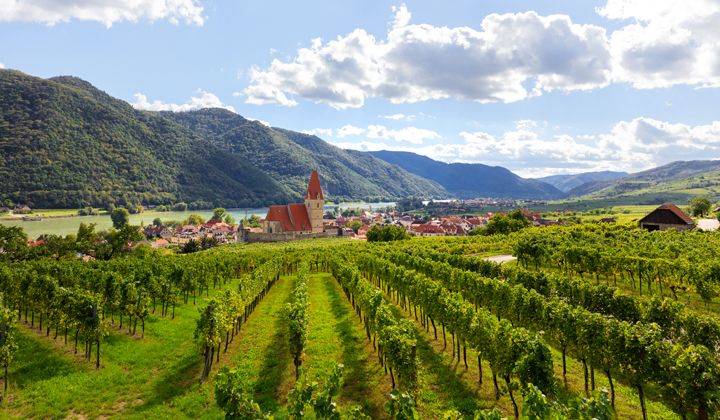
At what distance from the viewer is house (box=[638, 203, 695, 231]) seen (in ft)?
271

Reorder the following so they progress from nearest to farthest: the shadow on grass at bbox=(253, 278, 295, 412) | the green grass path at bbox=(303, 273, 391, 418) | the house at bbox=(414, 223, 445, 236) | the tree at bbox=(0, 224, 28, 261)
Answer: the shadow on grass at bbox=(253, 278, 295, 412), the green grass path at bbox=(303, 273, 391, 418), the tree at bbox=(0, 224, 28, 261), the house at bbox=(414, 223, 445, 236)

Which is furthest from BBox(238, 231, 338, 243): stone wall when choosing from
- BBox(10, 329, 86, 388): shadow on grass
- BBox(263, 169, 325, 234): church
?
BBox(10, 329, 86, 388): shadow on grass

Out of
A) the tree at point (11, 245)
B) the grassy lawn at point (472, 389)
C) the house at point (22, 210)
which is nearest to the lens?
the grassy lawn at point (472, 389)

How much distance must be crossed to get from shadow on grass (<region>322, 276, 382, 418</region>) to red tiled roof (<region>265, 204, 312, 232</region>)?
7970 cm

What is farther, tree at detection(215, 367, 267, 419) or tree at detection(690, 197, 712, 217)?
tree at detection(690, 197, 712, 217)

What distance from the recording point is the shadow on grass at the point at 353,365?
16.8m

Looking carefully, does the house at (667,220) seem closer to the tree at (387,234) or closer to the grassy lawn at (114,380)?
the tree at (387,234)

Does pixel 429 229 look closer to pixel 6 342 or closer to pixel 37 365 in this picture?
pixel 37 365

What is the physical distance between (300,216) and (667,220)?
9228 centimetres

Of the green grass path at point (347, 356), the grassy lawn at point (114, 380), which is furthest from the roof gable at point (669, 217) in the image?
the grassy lawn at point (114, 380)

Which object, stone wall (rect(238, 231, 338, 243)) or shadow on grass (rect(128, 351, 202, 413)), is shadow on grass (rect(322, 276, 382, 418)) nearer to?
shadow on grass (rect(128, 351, 202, 413))

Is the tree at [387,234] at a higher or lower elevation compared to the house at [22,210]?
lower

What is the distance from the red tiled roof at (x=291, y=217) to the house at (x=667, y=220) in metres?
86.6

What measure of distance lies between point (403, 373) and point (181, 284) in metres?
28.2
